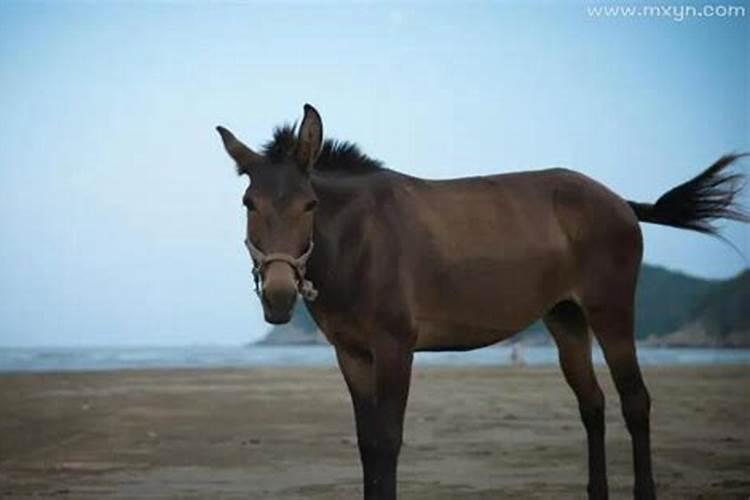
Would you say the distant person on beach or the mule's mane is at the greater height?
the mule's mane

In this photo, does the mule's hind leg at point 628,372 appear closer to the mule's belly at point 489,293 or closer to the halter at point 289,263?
the mule's belly at point 489,293

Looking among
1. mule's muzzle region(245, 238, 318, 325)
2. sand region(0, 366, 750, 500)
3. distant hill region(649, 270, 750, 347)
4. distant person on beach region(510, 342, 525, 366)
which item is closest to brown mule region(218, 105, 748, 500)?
mule's muzzle region(245, 238, 318, 325)

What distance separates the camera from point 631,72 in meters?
4.44

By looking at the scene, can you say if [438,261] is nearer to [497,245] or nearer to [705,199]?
[497,245]

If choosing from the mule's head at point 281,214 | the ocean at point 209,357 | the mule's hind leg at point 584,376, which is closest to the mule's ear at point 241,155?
the mule's head at point 281,214

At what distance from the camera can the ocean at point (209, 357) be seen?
4.27m

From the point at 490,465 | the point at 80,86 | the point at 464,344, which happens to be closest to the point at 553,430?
the point at 490,465

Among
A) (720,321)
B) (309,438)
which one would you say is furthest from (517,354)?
(309,438)

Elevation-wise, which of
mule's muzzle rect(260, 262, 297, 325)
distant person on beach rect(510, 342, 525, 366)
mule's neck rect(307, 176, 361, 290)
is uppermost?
mule's neck rect(307, 176, 361, 290)

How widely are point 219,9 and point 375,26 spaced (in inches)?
27.0

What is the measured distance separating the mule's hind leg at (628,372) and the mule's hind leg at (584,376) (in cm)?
14

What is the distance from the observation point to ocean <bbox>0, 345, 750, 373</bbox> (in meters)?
4.27

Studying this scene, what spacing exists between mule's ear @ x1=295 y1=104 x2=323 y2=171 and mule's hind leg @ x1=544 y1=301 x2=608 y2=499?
114 centimetres

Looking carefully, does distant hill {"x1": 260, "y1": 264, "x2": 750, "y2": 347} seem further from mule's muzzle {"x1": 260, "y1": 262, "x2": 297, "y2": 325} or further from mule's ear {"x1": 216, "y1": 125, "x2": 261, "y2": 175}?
mule's muzzle {"x1": 260, "y1": 262, "x2": 297, "y2": 325}
